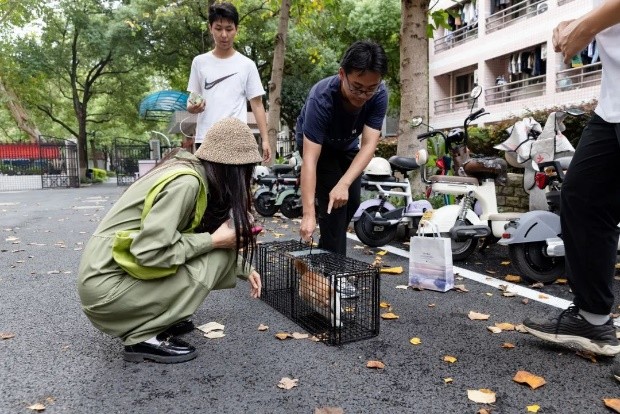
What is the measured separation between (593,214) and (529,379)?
0.76 meters

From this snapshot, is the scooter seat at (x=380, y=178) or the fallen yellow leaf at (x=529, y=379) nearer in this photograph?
the fallen yellow leaf at (x=529, y=379)

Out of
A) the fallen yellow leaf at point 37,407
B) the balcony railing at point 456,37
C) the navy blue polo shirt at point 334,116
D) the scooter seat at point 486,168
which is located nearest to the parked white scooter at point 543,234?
the scooter seat at point 486,168

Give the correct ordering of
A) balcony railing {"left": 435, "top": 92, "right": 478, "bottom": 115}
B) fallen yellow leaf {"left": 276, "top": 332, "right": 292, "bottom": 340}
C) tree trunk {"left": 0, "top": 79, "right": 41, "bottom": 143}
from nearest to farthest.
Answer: fallen yellow leaf {"left": 276, "top": 332, "right": 292, "bottom": 340} → balcony railing {"left": 435, "top": 92, "right": 478, "bottom": 115} → tree trunk {"left": 0, "top": 79, "right": 41, "bottom": 143}

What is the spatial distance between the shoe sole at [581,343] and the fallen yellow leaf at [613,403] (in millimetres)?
358

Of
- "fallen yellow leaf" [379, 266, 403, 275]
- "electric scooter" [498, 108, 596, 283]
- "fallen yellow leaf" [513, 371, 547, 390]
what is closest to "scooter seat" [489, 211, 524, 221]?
"electric scooter" [498, 108, 596, 283]

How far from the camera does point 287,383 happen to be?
215 cm

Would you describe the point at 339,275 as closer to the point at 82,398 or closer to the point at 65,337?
the point at 82,398

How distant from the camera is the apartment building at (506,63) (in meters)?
15.4

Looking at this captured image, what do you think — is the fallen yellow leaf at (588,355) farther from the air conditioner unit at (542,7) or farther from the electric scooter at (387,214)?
the air conditioner unit at (542,7)

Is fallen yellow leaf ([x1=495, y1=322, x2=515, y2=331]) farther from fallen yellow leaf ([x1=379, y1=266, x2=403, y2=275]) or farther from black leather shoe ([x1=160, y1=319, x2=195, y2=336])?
black leather shoe ([x1=160, y1=319, x2=195, y2=336])

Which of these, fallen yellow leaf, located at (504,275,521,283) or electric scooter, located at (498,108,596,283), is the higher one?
electric scooter, located at (498,108,596,283)

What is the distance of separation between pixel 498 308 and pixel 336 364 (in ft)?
4.66

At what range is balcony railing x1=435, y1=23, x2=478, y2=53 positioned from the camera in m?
20.1

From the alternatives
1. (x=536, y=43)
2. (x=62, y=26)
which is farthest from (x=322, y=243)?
(x=62, y=26)
